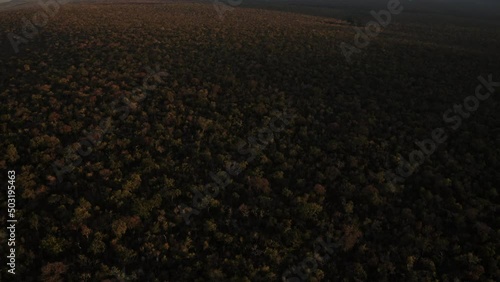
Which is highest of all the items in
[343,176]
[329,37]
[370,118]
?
[329,37]

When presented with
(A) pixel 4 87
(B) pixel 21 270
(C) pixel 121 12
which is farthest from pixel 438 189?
(C) pixel 121 12

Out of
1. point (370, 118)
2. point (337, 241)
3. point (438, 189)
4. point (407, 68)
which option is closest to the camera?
point (337, 241)

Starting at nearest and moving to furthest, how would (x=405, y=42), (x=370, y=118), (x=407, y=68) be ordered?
(x=370, y=118) → (x=407, y=68) → (x=405, y=42)

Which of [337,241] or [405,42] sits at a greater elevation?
[405,42]

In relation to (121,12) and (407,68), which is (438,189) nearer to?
(407,68)

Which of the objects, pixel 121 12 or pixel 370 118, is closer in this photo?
pixel 370 118

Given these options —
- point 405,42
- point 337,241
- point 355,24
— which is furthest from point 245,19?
point 337,241
